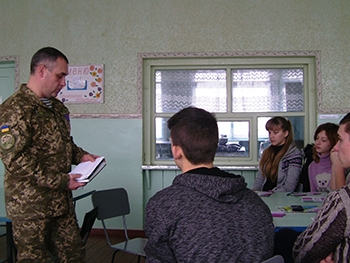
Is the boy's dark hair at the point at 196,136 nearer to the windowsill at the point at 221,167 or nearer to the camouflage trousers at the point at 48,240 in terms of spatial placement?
the camouflage trousers at the point at 48,240

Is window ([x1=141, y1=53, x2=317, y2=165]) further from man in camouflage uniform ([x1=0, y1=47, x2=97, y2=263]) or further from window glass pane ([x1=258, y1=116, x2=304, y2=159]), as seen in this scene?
man in camouflage uniform ([x1=0, y1=47, x2=97, y2=263])

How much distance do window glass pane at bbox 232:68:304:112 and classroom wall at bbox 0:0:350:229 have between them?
277 millimetres

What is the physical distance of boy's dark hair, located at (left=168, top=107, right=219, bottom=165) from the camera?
3.70ft

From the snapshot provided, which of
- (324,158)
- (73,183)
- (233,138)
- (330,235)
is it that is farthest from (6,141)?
(233,138)

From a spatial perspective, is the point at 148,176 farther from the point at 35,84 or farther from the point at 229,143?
the point at 35,84

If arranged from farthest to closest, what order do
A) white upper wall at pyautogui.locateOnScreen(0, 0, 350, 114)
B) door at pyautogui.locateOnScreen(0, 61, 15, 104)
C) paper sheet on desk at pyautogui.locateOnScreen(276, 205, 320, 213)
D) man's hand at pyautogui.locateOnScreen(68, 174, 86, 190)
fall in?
door at pyautogui.locateOnScreen(0, 61, 15, 104), white upper wall at pyautogui.locateOnScreen(0, 0, 350, 114), paper sheet on desk at pyautogui.locateOnScreen(276, 205, 320, 213), man's hand at pyautogui.locateOnScreen(68, 174, 86, 190)

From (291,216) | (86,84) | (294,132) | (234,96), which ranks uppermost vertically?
(86,84)

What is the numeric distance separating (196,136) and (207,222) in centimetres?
28

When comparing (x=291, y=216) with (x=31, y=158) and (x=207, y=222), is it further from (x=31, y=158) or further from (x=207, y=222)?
(x=31, y=158)

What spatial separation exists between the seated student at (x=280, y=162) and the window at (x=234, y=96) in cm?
92

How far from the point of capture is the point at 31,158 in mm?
1725

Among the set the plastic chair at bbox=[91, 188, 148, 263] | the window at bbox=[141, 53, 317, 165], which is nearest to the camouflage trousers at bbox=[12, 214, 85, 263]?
the plastic chair at bbox=[91, 188, 148, 263]

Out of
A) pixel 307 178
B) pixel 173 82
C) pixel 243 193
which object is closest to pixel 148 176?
pixel 173 82

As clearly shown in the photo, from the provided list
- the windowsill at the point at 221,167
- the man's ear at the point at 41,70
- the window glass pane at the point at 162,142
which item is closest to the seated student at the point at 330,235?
the man's ear at the point at 41,70
